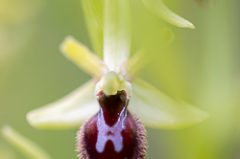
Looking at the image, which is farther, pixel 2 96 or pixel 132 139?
pixel 2 96

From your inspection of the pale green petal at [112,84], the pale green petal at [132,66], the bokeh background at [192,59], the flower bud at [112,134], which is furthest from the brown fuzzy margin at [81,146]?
the bokeh background at [192,59]

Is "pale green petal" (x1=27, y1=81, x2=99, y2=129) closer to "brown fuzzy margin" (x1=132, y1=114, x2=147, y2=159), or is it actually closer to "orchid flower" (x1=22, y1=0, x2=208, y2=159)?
"orchid flower" (x1=22, y1=0, x2=208, y2=159)

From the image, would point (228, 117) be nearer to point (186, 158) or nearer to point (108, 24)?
point (186, 158)

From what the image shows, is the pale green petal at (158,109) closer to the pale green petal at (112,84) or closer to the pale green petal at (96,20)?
the pale green petal at (112,84)

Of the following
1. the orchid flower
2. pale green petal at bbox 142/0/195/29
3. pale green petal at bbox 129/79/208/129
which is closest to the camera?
pale green petal at bbox 142/0/195/29

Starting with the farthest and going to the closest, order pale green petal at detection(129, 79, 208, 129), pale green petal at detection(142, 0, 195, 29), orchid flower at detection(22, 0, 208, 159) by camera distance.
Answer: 1. pale green petal at detection(129, 79, 208, 129)
2. orchid flower at detection(22, 0, 208, 159)
3. pale green petal at detection(142, 0, 195, 29)

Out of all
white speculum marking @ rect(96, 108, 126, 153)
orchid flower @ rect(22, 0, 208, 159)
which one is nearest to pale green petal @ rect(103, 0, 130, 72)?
orchid flower @ rect(22, 0, 208, 159)

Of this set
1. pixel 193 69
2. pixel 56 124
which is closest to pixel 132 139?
pixel 56 124
